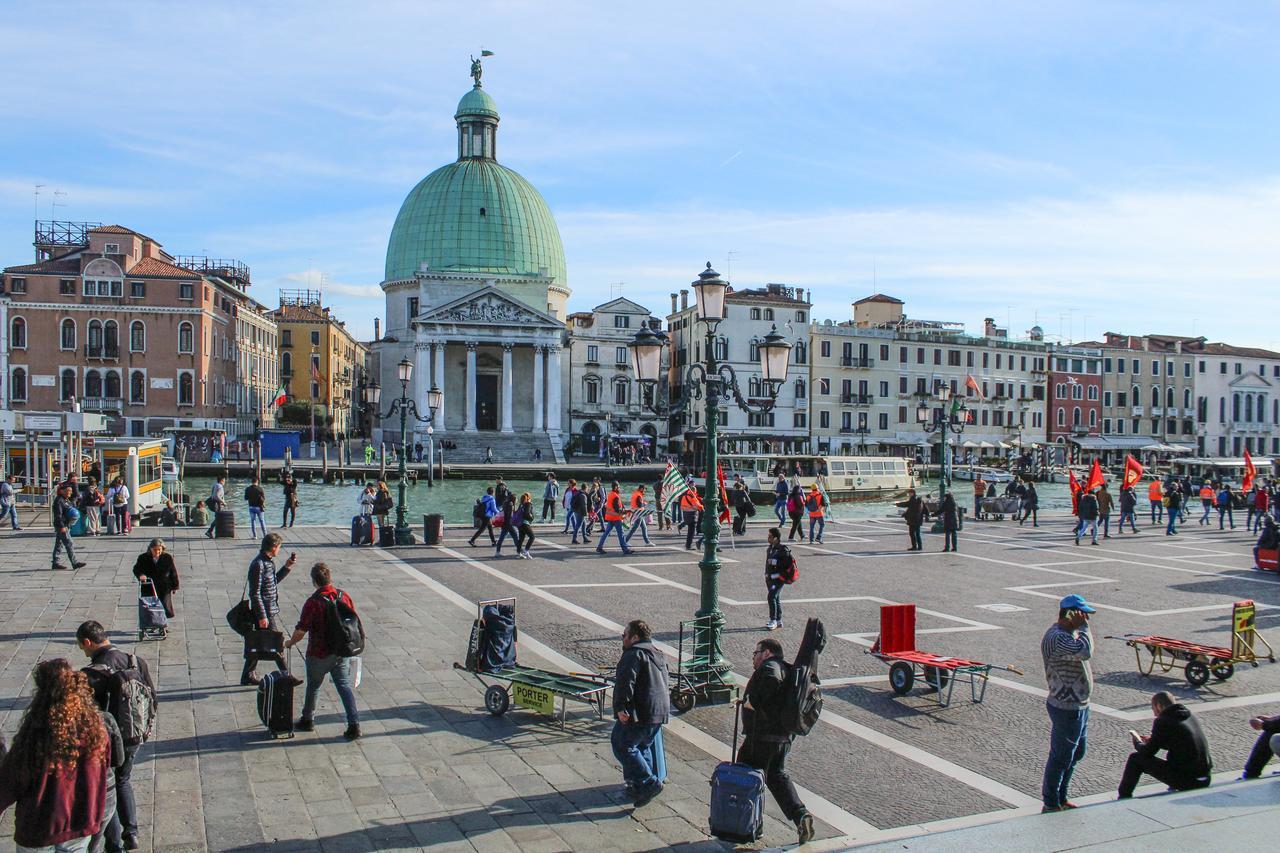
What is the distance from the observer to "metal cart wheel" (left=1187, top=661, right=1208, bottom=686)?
11.1 m

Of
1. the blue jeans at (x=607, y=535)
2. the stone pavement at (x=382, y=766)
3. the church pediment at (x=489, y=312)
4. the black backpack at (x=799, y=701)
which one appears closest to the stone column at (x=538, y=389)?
the church pediment at (x=489, y=312)

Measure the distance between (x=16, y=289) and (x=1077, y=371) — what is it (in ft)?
241

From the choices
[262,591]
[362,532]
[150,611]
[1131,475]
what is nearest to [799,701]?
[262,591]

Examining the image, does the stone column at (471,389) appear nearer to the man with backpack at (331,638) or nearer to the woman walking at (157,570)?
the woman walking at (157,570)

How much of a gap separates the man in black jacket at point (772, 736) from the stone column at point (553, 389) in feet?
228

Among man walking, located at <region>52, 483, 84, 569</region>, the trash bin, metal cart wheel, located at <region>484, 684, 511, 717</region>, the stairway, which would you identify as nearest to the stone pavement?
metal cart wheel, located at <region>484, 684, 511, 717</region>

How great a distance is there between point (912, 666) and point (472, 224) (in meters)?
72.3

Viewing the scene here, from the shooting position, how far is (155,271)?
59.2m

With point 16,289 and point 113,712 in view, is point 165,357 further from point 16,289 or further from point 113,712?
point 113,712

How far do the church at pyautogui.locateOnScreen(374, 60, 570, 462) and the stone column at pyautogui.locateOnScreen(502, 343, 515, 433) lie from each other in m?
0.07

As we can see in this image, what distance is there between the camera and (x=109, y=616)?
13.6 metres

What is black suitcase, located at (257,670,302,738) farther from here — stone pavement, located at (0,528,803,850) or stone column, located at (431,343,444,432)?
stone column, located at (431,343,444,432)

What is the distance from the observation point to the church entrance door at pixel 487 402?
260 feet

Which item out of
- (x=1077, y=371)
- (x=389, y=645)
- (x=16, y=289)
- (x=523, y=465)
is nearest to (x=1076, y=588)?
(x=389, y=645)
